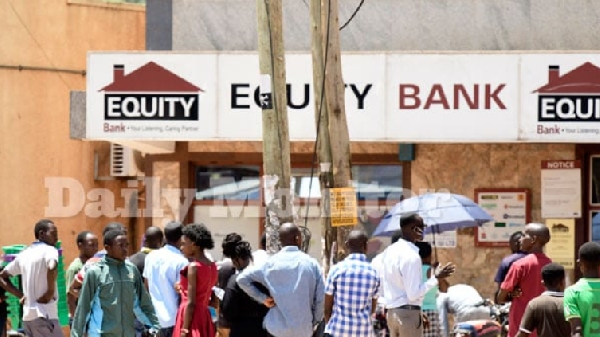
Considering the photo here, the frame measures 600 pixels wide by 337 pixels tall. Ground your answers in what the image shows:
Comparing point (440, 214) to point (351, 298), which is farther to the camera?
point (440, 214)

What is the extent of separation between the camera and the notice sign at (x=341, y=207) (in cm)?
1438

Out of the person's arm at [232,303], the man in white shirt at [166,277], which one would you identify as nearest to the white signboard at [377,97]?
the man in white shirt at [166,277]

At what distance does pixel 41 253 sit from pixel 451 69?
6.65 m

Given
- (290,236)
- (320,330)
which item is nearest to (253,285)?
(290,236)

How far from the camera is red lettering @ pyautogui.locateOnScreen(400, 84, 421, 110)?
17.9 m

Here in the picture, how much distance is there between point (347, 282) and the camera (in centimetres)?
1198

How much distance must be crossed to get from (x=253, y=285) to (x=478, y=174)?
27.4 feet

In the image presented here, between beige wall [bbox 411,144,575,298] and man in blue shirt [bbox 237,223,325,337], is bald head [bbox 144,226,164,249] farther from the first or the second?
beige wall [bbox 411,144,575,298]

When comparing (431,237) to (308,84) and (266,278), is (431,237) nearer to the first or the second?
(308,84)

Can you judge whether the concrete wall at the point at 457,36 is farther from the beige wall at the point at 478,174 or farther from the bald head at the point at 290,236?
the bald head at the point at 290,236

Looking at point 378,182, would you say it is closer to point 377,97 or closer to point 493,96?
point 377,97

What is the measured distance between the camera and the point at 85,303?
37.1 feet

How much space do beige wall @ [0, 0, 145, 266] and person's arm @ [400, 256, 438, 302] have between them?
462 inches

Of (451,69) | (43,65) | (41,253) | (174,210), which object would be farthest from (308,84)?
(43,65)
